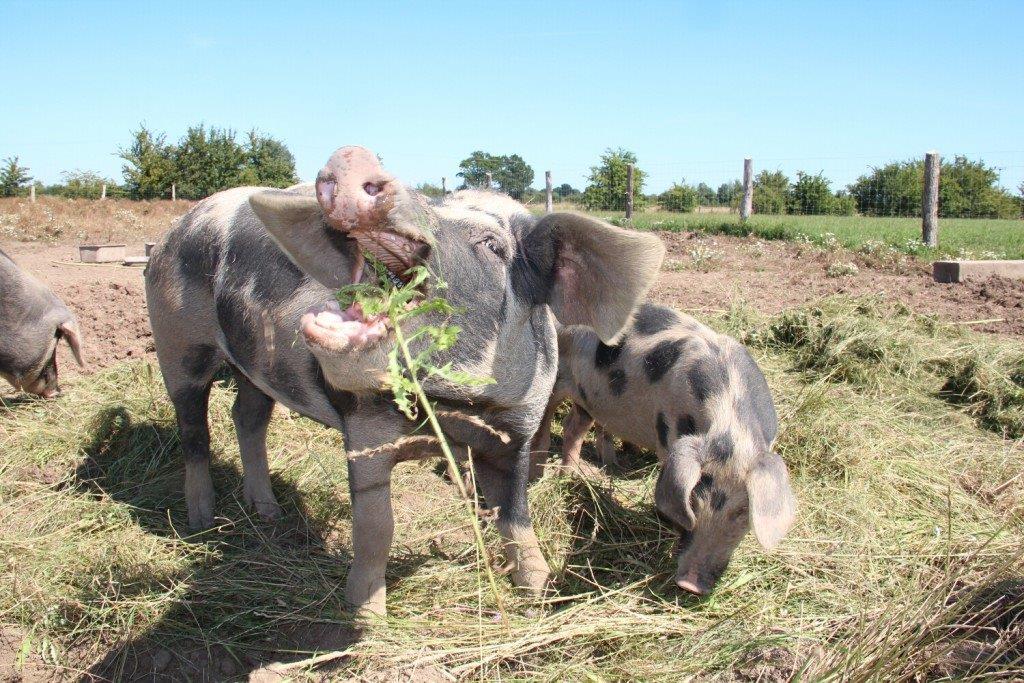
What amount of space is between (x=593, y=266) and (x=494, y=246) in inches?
15.3

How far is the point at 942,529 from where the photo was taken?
4258 millimetres

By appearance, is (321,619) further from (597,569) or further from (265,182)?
(265,182)

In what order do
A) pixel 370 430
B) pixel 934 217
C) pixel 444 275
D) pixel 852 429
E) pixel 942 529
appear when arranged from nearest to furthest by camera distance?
pixel 444 275 < pixel 370 430 < pixel 942 529 < pixel 852 429 < pixel 934 217

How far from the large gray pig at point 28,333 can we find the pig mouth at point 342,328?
4879 mm

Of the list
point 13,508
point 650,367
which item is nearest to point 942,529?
point 650,367

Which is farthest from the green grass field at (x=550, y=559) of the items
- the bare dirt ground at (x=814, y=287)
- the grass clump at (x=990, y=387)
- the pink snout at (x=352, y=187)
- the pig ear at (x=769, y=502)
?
the bare dirt ground at (x=814, y=287)

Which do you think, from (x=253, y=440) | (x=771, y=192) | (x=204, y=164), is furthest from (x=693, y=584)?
(x=771, y=192)

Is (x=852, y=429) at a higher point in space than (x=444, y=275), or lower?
lower

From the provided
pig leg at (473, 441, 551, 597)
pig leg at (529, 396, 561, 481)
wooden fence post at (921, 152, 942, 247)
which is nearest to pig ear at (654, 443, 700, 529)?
pig leg at (473, 441, 551, 597)

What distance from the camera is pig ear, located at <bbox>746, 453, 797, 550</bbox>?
10.6 ft

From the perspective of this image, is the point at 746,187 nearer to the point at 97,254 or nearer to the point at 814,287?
the point at 814,287

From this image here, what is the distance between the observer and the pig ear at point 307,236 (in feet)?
8.70

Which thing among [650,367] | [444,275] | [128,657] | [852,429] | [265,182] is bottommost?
[128,657]

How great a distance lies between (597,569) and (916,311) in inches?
251
